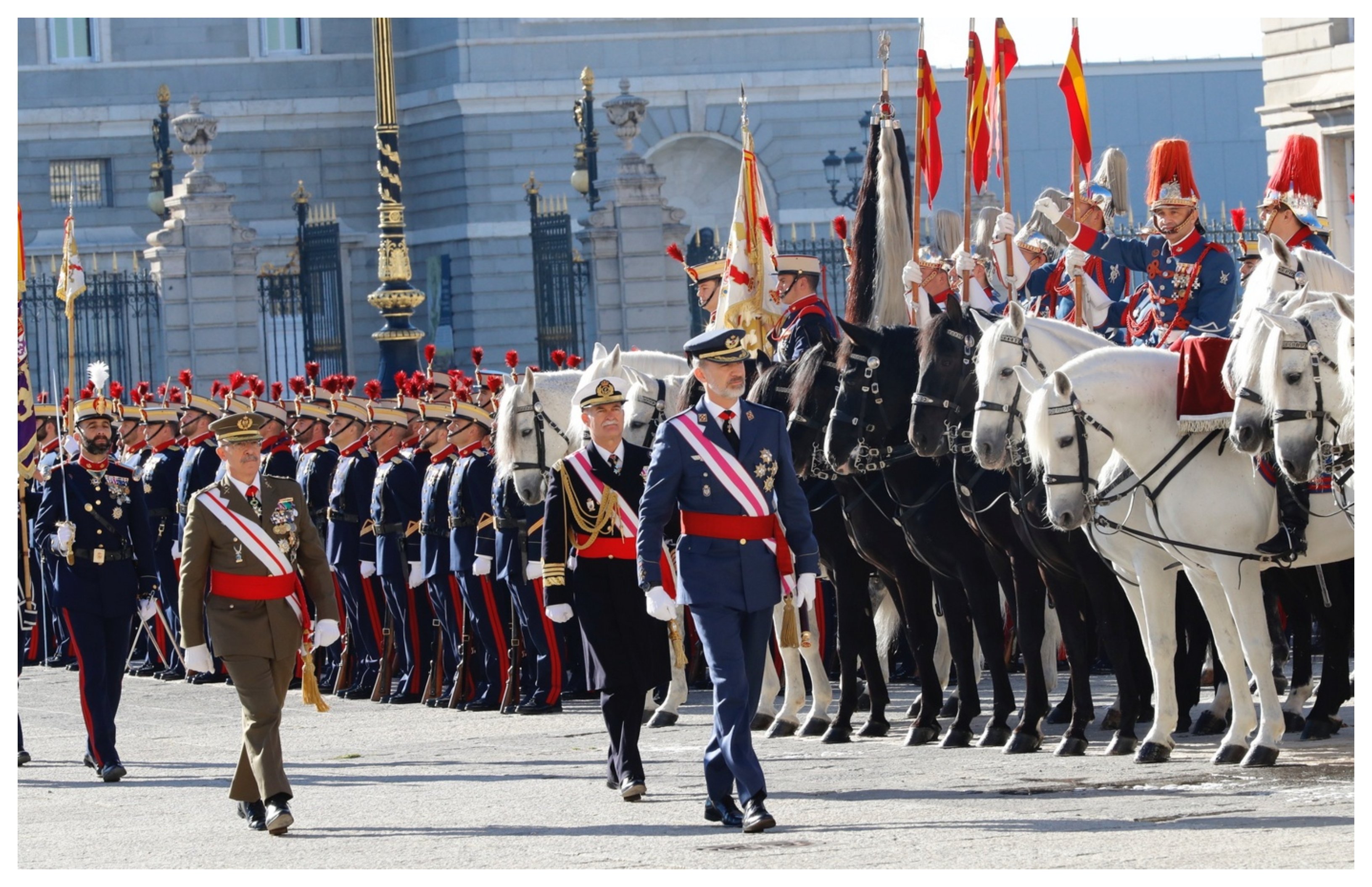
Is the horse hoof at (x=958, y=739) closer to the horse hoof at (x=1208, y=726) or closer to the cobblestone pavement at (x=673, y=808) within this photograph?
the cobblestone pavement at (x=673, y=808)

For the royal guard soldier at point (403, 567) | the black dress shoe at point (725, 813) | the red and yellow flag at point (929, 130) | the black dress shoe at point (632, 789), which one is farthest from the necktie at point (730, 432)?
the royal guard soldier at point (403, 567)

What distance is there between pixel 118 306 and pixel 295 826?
19.9 meters

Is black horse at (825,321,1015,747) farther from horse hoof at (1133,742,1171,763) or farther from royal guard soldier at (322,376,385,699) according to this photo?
royal guard soldier at (322,376,385,699)

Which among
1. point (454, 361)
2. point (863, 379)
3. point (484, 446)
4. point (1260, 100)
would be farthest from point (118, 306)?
point (1260, 100)

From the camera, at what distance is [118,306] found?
28.8m

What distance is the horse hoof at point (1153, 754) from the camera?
1040cm

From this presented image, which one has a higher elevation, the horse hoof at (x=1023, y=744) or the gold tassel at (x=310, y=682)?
the gold tassel at (x=310, y=682)

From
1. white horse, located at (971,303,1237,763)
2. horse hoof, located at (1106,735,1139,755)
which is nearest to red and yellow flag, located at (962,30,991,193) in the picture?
white horse, located at (971,303,1237,763)

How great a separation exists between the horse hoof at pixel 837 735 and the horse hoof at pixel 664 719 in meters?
1.28

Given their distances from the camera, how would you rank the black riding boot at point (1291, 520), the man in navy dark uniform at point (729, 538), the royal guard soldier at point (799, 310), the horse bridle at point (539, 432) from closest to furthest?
1. the man in navy dark uniform at point (729, 538)
2. the black riding boot at point (1291, 520)
3. the royal guard soldier at point (799, 310)
4. the horse bridle at point (539, 432)

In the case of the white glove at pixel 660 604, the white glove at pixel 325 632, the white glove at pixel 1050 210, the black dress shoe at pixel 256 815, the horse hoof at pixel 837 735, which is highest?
the white glove at pixel 1050 210

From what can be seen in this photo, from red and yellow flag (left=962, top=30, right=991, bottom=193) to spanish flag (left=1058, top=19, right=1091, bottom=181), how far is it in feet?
2.44

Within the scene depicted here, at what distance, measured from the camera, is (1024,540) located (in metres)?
11.2
